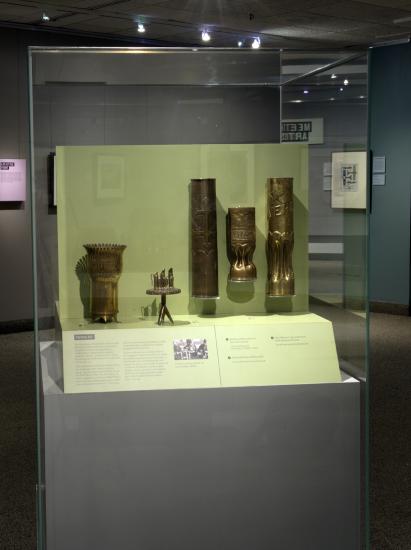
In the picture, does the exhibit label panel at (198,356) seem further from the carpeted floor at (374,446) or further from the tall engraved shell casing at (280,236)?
the carpeted floor at (374,446)

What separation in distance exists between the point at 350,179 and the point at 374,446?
2220 mm

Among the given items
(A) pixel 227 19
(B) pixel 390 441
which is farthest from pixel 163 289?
(A) pixel 227 19

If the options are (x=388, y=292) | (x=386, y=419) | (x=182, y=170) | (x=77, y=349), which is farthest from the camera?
(x=388, y=292)

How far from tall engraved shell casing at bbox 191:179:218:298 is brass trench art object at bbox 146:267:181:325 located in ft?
0.29

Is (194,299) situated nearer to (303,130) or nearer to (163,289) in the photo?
(163,289)

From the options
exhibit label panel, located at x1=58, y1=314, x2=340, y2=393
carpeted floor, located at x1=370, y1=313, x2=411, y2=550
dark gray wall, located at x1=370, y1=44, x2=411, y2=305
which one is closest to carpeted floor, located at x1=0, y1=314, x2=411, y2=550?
carpeted floor, located at x1=370, y1=313, x2=411, y2=550

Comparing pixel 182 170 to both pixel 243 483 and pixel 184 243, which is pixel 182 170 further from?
pixel 243 483

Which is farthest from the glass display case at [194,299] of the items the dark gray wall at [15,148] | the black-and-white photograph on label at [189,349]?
the dark gray wall at [15,148]

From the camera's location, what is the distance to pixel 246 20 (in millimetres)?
6973

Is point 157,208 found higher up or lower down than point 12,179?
lower down

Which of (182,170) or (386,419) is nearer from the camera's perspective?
(182,170)

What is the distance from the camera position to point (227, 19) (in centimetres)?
693

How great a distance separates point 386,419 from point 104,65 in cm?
307

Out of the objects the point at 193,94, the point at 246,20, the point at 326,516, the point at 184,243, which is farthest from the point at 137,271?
the point at 246,20
